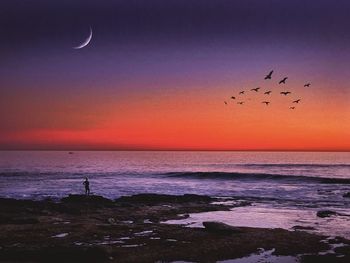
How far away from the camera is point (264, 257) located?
20.9 metres

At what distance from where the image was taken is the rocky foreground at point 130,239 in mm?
20188

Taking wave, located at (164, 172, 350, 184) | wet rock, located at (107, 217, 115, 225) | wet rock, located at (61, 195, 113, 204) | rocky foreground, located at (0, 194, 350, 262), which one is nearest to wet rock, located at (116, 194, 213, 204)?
wet rock, located at (61, 195, 113, 204)

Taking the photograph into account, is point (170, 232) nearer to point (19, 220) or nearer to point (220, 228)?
point (220, 228)

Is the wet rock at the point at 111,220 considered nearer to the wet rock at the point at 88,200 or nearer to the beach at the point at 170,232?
the beach at the point at 170,232

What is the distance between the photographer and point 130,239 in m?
24.2

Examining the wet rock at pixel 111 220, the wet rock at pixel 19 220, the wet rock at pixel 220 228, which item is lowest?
the wet rock at pixel 111 220

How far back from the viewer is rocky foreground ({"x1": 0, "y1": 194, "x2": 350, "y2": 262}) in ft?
66.2

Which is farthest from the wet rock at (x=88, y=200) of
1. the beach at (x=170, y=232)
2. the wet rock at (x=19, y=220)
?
the wet rock at (x=19, y=220)

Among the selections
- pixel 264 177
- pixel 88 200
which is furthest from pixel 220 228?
pixel 264 177

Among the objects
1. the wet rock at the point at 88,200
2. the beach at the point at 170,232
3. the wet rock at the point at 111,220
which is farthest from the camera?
the wet rock at the point at 88,200

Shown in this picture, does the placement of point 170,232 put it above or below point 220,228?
below

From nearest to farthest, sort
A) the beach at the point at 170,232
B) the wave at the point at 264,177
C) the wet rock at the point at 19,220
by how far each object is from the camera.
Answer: the beach at the point at 170,232 < the wet rock at the point at 19,220 < the wave at the point at 264,177

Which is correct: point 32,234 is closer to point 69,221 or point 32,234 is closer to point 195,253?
point 69,221

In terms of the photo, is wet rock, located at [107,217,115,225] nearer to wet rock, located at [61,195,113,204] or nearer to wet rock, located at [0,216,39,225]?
wet rock, located at [0,216,39,225]
